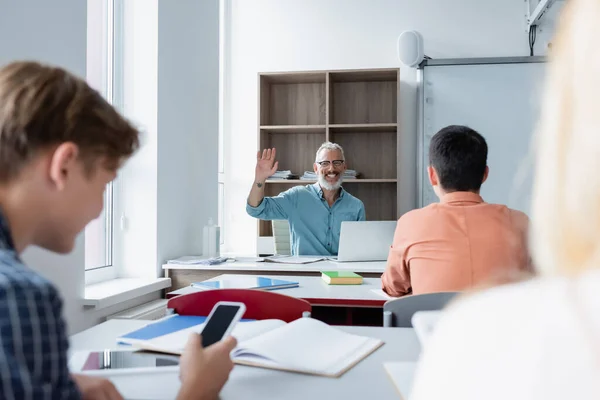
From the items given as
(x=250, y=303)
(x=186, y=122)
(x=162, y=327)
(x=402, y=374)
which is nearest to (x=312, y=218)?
(x=186, y=122)

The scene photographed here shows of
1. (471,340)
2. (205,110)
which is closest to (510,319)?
(471,340)

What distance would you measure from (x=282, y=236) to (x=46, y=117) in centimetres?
371

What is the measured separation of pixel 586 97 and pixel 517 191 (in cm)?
17

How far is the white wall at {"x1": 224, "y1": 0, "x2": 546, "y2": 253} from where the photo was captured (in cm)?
528

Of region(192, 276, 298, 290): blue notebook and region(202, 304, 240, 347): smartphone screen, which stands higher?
region(202, 304, 240, 347): smartphone screen

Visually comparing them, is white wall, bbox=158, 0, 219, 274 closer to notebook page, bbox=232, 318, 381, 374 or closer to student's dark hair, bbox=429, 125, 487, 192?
student's dark hair, bbox=429, 125, 487, 192

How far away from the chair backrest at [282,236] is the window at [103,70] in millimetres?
1511

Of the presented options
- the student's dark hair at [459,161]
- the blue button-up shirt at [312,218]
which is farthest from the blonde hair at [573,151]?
the blue button-up shirt at [312,218]

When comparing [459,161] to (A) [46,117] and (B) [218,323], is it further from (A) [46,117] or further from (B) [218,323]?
(A) [46,117]

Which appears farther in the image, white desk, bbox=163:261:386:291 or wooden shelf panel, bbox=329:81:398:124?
wooden shelf panel, bbox=329:81:398:124

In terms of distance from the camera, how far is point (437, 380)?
38cm

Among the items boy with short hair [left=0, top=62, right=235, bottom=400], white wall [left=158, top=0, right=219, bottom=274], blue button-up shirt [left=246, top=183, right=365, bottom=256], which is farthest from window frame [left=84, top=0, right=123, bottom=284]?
boy with short hair [left=0, top=62, right=235, bottom=400]

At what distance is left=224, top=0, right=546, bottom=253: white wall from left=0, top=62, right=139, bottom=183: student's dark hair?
4510 mm

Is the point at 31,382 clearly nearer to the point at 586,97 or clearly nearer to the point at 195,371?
the point at 195,371
